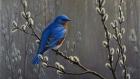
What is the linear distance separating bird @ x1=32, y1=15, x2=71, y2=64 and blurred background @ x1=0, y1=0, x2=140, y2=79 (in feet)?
0.08

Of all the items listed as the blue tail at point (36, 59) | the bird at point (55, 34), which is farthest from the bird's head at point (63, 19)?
the blue tail at point (36, 59)

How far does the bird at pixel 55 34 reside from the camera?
1.78m

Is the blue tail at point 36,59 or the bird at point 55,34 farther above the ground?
the bird at point 55,34

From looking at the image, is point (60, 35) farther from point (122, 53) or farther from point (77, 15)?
point (122, 53)

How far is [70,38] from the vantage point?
1792mm

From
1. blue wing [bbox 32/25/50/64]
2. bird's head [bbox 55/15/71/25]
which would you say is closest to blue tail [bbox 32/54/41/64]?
blue wing [bbox 32/25/50/64]

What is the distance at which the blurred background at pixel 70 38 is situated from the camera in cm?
171

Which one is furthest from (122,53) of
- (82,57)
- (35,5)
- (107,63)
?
(35,5)

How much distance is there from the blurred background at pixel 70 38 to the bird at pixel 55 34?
1.0 inches

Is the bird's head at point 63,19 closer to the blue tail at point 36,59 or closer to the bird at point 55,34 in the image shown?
the bird at point 55,34

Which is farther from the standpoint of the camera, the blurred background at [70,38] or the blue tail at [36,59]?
the blue tail at [36,59]

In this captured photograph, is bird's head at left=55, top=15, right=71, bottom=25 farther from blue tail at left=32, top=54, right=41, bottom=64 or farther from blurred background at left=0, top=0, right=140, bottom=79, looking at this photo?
blue tail at left=32, top=54, right=41, bottom=64

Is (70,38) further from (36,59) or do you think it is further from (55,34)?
(36,59)

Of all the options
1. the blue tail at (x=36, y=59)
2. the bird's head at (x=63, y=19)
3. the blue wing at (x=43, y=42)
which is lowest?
the blue tail at (x=36, y=59)
